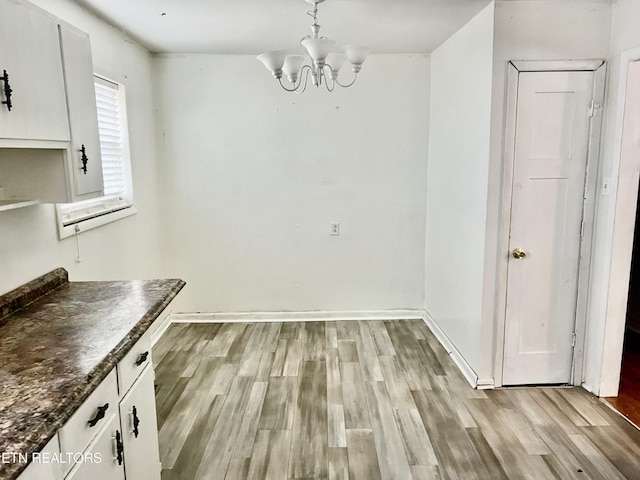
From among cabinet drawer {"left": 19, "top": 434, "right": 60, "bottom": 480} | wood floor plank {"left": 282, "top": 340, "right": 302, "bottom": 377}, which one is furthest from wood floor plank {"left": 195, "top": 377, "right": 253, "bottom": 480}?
cabinet drawer {"left": 19, "top": 434, "right": 60, "bottom": 480}

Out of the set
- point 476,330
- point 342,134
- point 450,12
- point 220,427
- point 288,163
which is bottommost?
point 220,427

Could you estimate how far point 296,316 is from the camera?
443 centimetres

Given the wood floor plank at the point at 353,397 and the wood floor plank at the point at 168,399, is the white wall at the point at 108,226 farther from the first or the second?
the wood floor plank at the point at 353,397

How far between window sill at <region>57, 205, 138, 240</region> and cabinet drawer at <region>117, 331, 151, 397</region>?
91 centimetres

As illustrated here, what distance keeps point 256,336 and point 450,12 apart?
9.62 feet

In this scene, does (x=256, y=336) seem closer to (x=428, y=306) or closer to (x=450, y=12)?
(x=428, y=306)

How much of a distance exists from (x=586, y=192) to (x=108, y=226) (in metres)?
3.14

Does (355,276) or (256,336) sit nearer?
(256,336)

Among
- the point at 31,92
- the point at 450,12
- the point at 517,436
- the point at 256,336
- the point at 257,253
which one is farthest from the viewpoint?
the point at 257,253

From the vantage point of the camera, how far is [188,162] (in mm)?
4148

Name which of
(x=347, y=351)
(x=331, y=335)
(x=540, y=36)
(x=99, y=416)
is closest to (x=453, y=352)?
(x=347, y=351)

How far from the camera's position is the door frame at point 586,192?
2.77 meters

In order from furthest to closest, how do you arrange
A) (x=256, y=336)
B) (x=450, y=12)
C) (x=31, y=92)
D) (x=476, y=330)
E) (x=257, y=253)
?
(x=257, y=253) < (x=256, y=336) < (x=476, y=330) < (x=450, y=12) < (x=31, y=92)

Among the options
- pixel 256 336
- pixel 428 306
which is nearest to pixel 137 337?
pixel 256 336
